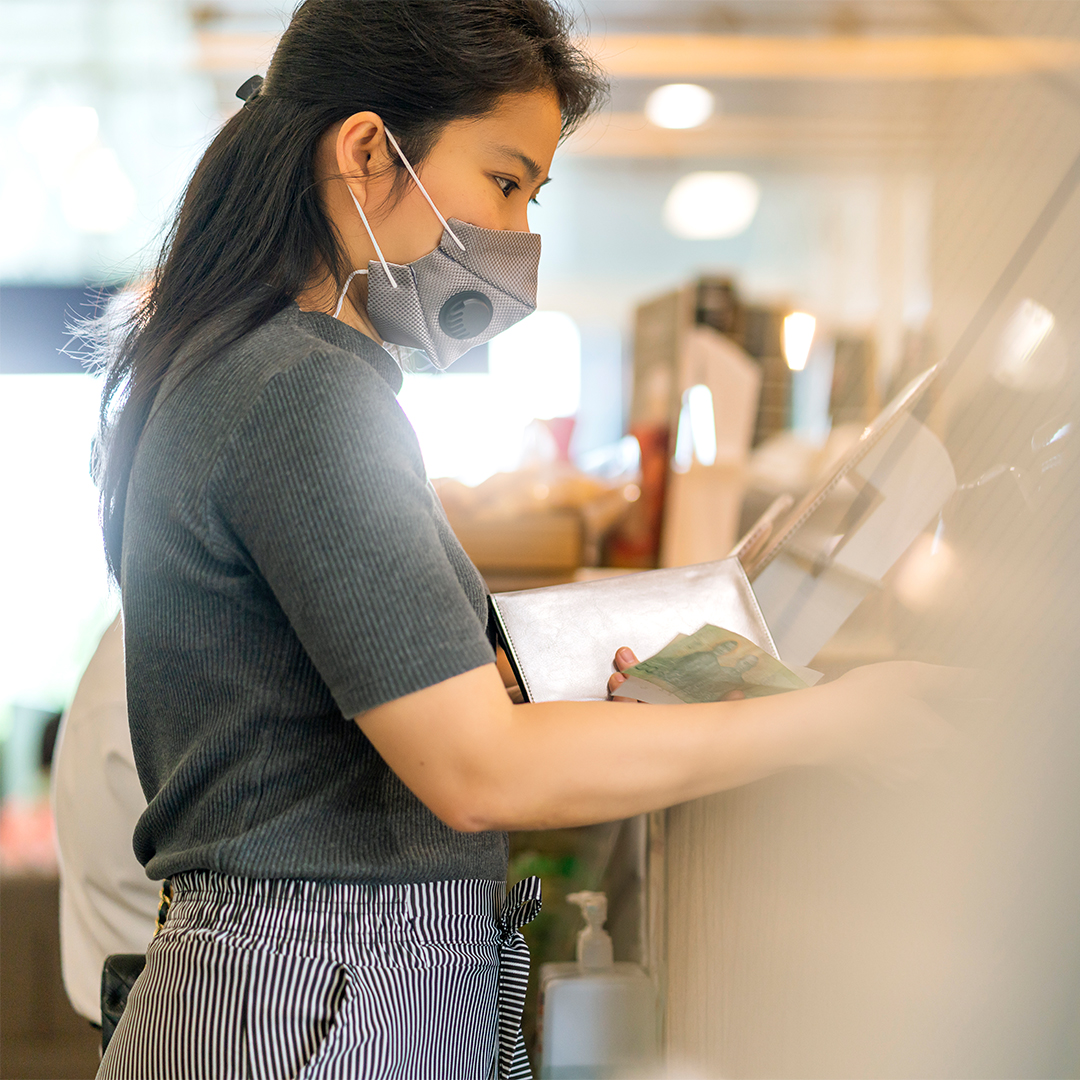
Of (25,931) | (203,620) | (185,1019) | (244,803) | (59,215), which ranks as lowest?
(25,931)

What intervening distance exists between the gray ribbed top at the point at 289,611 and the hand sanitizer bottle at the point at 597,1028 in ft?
1.02

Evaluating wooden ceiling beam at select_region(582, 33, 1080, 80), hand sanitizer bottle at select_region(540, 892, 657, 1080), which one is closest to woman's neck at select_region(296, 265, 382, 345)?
hand sanitizer bottle at select_region(540, 892, 657, 1080)

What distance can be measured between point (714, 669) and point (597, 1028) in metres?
0.49

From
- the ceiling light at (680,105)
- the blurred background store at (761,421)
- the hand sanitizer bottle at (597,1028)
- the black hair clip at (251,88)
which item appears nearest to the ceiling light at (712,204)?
the blurred background store at (761,421)

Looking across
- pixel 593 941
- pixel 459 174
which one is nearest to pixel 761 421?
pixel 593 941

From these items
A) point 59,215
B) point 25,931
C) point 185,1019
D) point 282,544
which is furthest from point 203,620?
point 59,215

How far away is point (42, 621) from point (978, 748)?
2.96 meters

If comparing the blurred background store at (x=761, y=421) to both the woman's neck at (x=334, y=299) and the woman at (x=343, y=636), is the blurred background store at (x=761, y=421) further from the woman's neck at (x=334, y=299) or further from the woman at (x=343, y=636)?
the woman's neck at (x=334, y=299)

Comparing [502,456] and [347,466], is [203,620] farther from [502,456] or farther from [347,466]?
[502,456]

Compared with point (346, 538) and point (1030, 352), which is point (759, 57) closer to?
point (1030, 352)

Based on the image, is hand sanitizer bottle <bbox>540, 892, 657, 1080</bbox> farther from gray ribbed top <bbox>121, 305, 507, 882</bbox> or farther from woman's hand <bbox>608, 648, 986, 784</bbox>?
woman's hand <bbox>608, 648, 986, 784</bbox>

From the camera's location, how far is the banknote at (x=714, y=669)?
676 millimetres

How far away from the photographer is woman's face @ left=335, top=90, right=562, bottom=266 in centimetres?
80

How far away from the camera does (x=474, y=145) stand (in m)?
0.80
